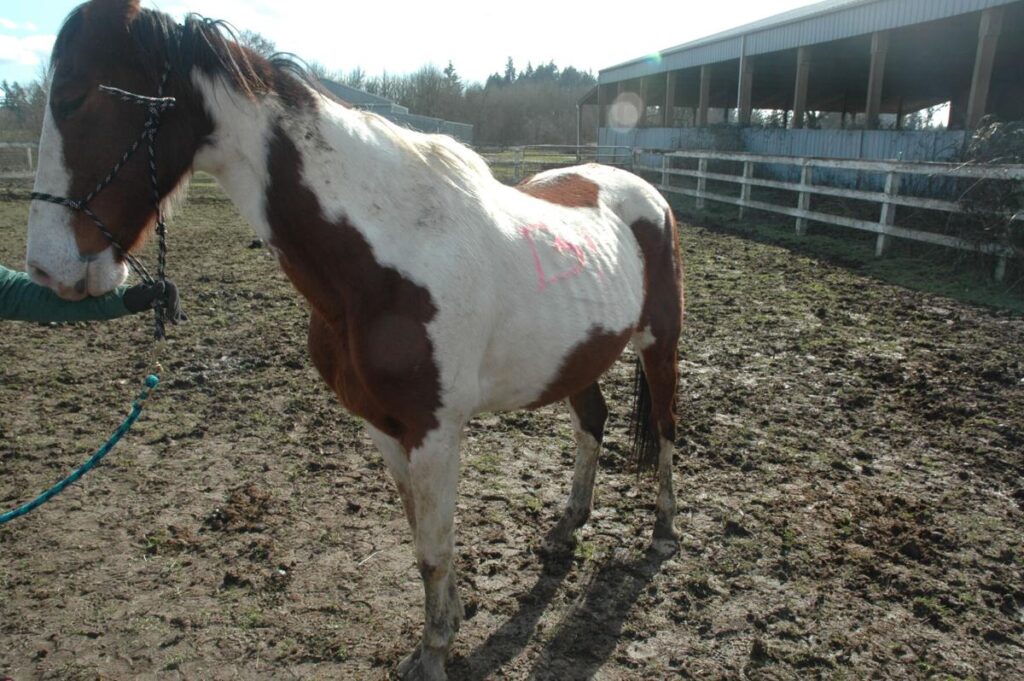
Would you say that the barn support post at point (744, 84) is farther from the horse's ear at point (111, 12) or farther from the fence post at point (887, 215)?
the horse's ear at point (111, 12)

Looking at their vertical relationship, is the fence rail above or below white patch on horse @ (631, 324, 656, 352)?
above

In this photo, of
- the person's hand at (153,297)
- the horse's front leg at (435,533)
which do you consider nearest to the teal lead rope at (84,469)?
the person's hand at (153,297)

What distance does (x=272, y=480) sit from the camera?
11.7 ft

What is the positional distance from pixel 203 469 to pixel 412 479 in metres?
2.02

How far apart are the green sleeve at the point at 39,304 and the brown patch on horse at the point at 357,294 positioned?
2.20 ft

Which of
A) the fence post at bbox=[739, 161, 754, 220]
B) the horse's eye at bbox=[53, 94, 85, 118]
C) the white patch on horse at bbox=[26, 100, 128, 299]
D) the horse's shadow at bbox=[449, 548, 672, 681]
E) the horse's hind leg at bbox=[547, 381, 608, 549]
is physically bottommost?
the horse's shadow at bbox=[449, 548, 672, 681]

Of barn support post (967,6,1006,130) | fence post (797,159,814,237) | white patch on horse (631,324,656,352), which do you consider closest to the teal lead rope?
white patch on horse (631,324,656,352)

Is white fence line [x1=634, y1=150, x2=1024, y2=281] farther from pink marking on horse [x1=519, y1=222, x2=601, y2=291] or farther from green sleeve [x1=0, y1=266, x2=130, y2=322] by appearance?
green sleeve [x1=0, y1=266, x2=130, y2=322]

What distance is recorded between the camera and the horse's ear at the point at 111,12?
66.9 inches

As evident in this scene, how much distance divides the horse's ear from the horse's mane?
16 millimetres

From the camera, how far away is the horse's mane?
5.67 ft

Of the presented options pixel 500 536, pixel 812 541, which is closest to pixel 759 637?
pixel 812 541

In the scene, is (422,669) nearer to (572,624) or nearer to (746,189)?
(572,624)

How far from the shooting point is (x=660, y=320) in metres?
3.20
